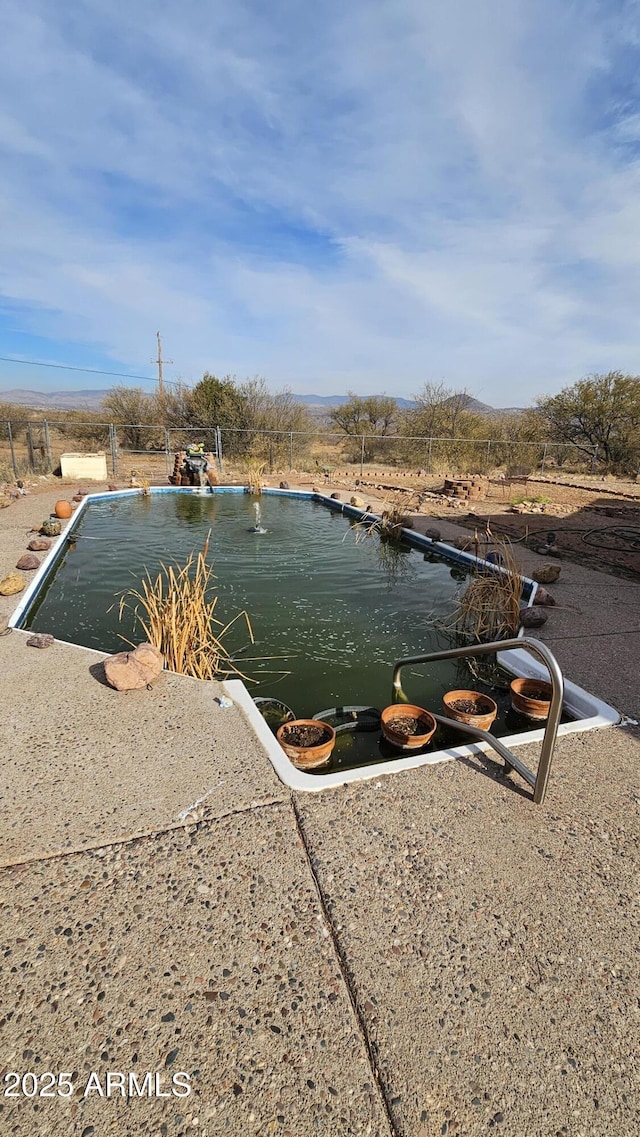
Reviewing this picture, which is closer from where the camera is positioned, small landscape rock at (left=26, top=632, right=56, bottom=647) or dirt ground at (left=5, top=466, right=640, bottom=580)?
small landscape rock at (left=26, top=632, right=56, bottom=647)

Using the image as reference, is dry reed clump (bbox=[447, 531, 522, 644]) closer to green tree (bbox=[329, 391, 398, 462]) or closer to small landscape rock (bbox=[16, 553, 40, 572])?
small landscape rock (bbox=[16, 553, 40, 572])

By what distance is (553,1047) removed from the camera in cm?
120

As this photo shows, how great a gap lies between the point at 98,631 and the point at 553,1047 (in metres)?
3.71

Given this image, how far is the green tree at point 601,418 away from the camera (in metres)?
17.1

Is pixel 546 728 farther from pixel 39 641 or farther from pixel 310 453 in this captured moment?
pixel 310 453

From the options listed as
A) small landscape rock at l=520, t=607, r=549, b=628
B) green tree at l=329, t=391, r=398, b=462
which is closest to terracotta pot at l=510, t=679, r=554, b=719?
small landscape rock at l=520, t=607, r=549, b=628

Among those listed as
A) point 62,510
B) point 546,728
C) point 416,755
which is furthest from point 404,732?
point 62,510

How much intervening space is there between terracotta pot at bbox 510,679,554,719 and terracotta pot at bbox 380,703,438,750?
2.08 ft

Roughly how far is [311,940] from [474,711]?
161 centimetres

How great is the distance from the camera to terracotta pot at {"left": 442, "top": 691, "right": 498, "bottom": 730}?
2.68m

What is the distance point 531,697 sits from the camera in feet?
9.71

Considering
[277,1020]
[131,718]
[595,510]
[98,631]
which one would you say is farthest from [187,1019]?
[595,510]

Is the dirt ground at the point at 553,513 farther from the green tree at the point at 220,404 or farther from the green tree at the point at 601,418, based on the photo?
the green tree at the point at 220,404

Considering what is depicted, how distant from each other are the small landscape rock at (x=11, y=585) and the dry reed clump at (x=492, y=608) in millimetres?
3553
